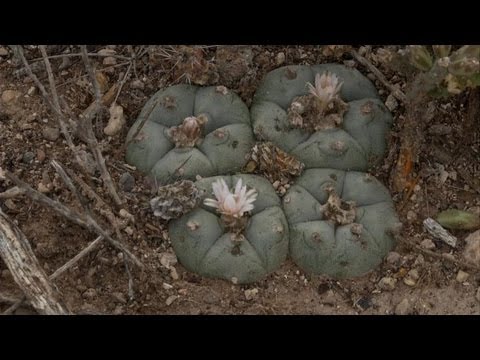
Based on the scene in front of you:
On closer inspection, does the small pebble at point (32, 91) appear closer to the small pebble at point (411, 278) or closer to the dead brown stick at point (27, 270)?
the dead brown stick at point (27, 270)

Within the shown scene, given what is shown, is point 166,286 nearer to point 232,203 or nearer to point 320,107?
point 232,203

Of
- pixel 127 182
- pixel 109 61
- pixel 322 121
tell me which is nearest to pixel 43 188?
pixel 127 182

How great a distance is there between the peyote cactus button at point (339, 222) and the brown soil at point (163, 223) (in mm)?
63

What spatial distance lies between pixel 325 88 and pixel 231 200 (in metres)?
0.57

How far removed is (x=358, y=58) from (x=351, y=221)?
2.36ft

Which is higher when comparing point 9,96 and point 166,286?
point 9,96

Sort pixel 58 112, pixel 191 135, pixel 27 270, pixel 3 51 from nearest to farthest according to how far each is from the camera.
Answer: pixel 27 270 < pixel 58 112 < pixel 191 135 < pixel 3 51

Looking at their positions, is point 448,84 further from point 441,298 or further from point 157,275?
point 157,275

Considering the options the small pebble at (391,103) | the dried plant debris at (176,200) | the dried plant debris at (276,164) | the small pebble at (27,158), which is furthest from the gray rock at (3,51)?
the small pebble at (391,103)

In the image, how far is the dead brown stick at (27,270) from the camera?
2396 millimetres

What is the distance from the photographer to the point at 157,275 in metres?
2.71

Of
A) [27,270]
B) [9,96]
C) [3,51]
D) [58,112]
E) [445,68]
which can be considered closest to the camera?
[27,270]

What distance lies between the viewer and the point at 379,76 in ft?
10.1

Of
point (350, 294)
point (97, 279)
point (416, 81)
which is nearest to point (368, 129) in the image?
point (416, 81)
